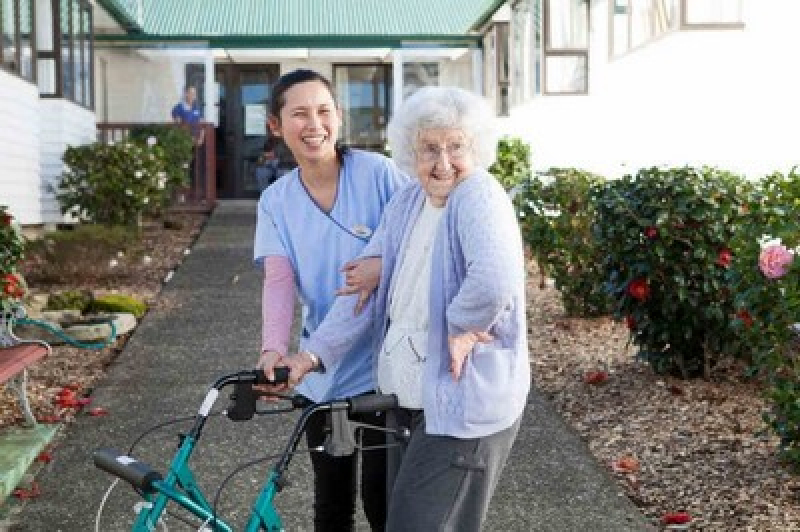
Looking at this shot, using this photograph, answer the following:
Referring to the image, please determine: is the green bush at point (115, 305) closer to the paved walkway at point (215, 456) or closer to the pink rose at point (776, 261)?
the paved walkway at point (215, 456)

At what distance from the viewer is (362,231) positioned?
12.2 feet

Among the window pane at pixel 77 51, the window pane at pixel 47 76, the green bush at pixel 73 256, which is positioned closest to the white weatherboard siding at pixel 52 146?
the window pane at pixel 47 76

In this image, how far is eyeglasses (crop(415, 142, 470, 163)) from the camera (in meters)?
3.16

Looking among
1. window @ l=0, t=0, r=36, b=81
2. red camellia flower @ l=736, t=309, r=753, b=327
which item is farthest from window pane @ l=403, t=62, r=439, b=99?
red camellia flower @ l=736, t=309, r=753, b=327

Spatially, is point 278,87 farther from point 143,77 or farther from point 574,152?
point 143,77

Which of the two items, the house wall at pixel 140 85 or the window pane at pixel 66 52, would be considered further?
the house wall at pixel 140 85

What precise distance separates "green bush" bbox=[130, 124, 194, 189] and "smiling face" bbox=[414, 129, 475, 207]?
Answer: 49.9 ft

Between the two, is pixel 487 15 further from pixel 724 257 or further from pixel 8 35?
pixel 724 257

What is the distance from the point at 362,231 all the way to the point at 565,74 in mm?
14697

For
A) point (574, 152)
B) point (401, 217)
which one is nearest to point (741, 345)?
point (401, 217)

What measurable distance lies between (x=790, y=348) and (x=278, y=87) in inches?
108

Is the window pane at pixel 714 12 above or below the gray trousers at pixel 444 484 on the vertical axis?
above

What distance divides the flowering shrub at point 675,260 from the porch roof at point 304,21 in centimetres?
1615

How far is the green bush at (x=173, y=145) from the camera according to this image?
1875cm
